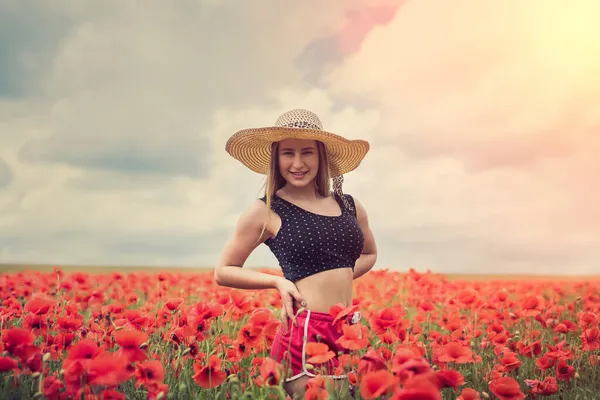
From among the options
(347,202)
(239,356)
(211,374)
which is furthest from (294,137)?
(211,374)

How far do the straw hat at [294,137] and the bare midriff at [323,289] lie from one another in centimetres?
76

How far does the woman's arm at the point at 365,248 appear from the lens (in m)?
3.67

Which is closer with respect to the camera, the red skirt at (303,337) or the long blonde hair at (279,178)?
the red skirt at (303,337)

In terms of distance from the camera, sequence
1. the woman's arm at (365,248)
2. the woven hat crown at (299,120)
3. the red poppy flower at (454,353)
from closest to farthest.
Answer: the red poppy flower at (454,353), the woven hat crown at (299,120), the woman's arm at (365,248)

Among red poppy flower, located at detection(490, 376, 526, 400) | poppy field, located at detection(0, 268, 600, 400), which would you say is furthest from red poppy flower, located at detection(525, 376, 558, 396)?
red poppy flower, located at detection(490, 376, 526, 400)

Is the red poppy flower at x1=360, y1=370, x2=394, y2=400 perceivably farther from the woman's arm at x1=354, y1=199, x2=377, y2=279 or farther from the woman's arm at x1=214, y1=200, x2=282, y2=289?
the woman's arm at x1=354, y1=199, x2=377, y2=279

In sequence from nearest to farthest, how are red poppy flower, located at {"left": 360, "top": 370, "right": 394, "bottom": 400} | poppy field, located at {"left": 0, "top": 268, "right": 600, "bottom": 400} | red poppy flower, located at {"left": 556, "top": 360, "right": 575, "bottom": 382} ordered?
red poppy flower, located at {"left": 360, "top": 370, "right": 394, "bottom": 400}
poppy field, located at {"left": 0, "top": 268, "right": 600, "bottom": 400}
red poppy flower, located at {"left": 556, "top": 360, "right": 575, "bottom": 382}

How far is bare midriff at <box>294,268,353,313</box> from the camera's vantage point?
3.03 metres

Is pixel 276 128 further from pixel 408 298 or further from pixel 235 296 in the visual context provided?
pixel 408 298

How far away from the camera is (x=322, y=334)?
2920 mm

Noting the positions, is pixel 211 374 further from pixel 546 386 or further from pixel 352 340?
pixel 546 386

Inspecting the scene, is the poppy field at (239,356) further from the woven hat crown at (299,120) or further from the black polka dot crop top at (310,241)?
the woven hat crown at (299,120)

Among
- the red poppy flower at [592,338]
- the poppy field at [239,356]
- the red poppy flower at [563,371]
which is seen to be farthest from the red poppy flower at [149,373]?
the red poppy flower at [592,338]

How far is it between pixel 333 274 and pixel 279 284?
42 centimetres
